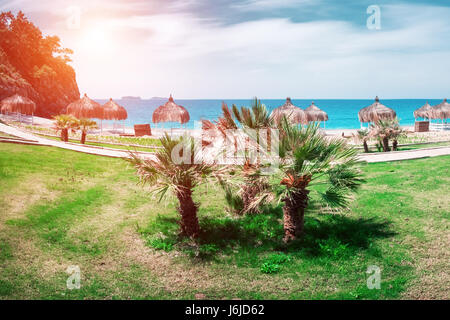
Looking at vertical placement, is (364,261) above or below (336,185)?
below

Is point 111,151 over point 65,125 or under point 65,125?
under

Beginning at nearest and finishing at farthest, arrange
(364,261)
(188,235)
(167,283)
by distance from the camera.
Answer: (167,283)
(364,261)
(188,235)

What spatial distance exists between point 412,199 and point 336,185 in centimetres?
380

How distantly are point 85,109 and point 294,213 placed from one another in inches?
914

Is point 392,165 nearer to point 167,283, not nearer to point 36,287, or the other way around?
point 167,283

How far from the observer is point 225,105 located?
6.96m

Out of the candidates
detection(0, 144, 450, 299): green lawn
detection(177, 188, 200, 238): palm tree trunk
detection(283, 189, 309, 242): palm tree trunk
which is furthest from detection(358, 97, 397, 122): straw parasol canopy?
detection(177, 188, 200, 238): palm tree trunk

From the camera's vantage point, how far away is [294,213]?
6.50m

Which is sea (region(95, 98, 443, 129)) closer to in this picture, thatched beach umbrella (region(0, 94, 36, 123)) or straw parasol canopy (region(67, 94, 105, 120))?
straw parasol canopy (region(67, 94, 105, 120))

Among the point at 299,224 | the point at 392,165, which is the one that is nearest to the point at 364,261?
the point at 299,224

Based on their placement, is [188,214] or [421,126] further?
[421,126]

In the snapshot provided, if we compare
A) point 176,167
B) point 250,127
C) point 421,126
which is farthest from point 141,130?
point 421,126

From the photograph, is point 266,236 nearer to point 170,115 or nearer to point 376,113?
point 170,115
